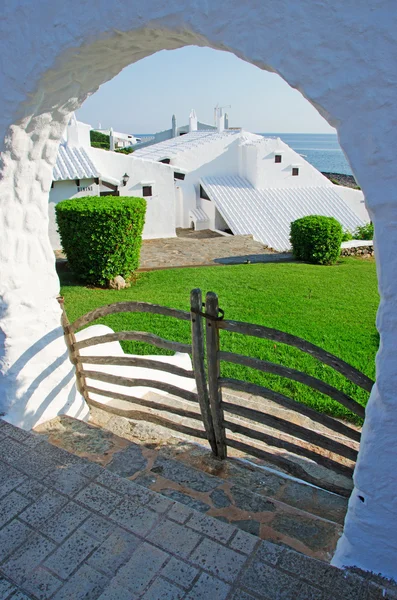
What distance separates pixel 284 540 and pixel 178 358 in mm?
3261

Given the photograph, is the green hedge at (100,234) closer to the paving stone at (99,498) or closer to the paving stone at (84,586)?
the paving stone at (99,498)

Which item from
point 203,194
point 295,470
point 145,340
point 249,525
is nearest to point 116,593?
point 249,525

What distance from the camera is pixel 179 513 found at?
2.90 meters

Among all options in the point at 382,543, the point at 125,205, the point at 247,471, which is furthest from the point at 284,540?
the point at 125,205

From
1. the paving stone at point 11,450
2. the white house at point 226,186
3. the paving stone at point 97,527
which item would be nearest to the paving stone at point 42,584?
the paving stone at point 97,527

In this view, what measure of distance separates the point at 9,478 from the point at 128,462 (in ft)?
2.74

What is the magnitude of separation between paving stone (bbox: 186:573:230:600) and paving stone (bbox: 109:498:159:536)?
17.7 inches

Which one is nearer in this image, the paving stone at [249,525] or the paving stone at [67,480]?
the paving stone at [249,525]

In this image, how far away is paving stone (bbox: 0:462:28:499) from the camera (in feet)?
10.4

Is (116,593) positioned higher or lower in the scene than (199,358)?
lower

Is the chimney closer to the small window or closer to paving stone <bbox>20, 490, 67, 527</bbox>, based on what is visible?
the small window

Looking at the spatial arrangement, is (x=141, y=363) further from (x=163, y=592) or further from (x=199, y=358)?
(x=163, y=592)

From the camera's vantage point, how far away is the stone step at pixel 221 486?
2979 mm

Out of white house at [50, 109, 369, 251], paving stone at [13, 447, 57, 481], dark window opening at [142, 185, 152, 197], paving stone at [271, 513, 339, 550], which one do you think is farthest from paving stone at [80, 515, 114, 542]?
dark window opening at [142, 185, 152, 197]
